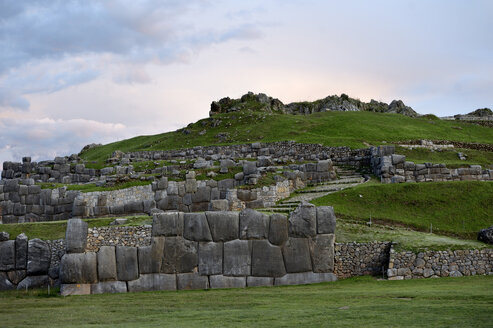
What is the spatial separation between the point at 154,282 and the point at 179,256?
161 centimetres

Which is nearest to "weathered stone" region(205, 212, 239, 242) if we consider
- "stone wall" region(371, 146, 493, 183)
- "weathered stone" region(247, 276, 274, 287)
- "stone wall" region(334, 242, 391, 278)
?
"weathered stone" region(247, 276, 274, 287)

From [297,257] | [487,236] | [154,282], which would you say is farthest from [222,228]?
Answer: [487,236]

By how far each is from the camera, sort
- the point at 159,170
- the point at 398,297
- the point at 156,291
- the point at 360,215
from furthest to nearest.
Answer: the point at 159,170 → the point at 360,215 → the point at 156,291 → the point at 398,297

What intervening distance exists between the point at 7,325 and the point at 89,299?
6872mm

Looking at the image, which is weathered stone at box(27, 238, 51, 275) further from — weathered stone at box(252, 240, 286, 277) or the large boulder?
the large boulder

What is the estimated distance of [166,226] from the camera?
25453mm

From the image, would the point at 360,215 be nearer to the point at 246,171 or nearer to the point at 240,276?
the point at 240,276

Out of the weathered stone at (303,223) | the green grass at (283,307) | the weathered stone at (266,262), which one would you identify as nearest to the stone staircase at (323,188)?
the weathered stone at (303,223)

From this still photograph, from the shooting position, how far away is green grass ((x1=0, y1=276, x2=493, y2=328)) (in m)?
14.2

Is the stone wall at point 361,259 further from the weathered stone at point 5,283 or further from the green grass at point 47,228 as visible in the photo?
the weathered stone at point 5,283

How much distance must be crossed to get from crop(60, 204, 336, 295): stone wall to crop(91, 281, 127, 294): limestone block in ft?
0.17

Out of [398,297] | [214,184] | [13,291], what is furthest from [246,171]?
[398,297]

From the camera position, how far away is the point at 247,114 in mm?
80375

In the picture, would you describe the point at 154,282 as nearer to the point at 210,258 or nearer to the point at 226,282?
the point at 210,258
